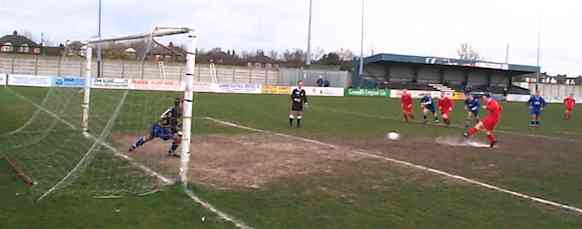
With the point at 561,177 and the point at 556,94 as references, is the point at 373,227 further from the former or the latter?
the point at 556,94

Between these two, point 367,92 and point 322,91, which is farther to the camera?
point 367,92

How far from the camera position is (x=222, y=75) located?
6344 centimetres

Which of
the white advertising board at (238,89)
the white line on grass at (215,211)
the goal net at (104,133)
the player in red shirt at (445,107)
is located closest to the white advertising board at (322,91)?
the white advertising board at (238,89)

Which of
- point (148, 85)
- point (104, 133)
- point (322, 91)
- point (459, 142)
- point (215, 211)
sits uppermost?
point (322, 91)

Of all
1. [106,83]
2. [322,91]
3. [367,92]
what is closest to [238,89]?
[322,91]

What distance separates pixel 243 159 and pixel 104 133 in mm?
2913

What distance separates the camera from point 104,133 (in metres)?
11.8

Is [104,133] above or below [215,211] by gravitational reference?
above

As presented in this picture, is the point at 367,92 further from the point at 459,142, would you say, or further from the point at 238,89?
the point at 459,142

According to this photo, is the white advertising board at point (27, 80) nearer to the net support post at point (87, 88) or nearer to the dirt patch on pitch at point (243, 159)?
the net support post at point (87, 88)

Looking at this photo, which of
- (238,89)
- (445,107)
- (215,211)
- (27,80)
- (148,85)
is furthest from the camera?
(238,89)

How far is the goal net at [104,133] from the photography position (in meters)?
9.05

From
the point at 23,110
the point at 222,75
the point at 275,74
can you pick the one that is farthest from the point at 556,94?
the point at 23,110

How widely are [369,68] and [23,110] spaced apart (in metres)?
54.3
